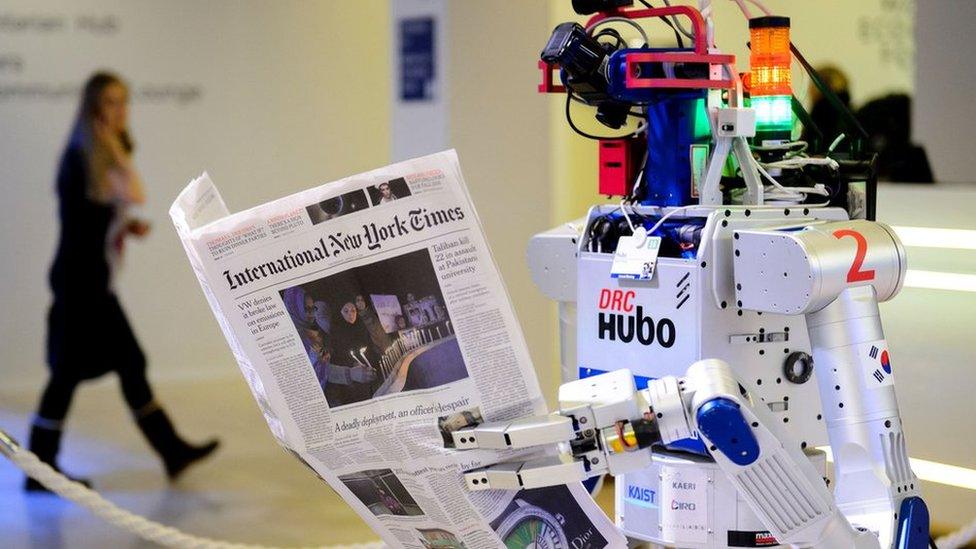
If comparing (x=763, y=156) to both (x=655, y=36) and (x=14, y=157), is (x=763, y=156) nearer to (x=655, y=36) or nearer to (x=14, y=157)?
(x=655, y=36)

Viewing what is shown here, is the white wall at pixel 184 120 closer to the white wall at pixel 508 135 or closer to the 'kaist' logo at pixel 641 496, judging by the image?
the white wall at pixel 508 135

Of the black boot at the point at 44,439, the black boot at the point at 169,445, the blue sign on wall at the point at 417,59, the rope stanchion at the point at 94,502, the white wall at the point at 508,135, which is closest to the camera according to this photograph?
the rope stanchion at the point at 94,502

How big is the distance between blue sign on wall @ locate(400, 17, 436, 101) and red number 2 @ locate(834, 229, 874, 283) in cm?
497

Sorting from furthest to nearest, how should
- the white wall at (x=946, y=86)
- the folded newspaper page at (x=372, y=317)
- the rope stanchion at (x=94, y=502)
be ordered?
the white wall at (x=946, y=86)
the rope stanchion at (x=94, y=502)
the folded newspaper page at (x=372, y=317)

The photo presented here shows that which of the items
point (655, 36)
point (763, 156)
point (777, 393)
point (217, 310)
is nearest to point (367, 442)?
point (217, 310)

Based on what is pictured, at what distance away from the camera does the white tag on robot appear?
2711mm

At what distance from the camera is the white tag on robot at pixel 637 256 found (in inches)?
107

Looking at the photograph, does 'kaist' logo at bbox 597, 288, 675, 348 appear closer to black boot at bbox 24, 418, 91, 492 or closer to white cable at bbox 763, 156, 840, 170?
white cable at bbox 763, 156, 840, 170

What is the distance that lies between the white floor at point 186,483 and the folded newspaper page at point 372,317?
246 centimetres

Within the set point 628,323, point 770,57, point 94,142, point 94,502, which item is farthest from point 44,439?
point 770,57

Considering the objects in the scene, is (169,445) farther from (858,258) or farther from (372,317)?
(858,258)

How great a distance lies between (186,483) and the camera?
5527 mm

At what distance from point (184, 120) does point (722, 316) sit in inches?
147

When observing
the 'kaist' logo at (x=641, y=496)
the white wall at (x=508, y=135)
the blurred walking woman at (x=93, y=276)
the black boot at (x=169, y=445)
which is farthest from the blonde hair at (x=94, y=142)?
the 'kaist' logo at (x=641, y=496)
